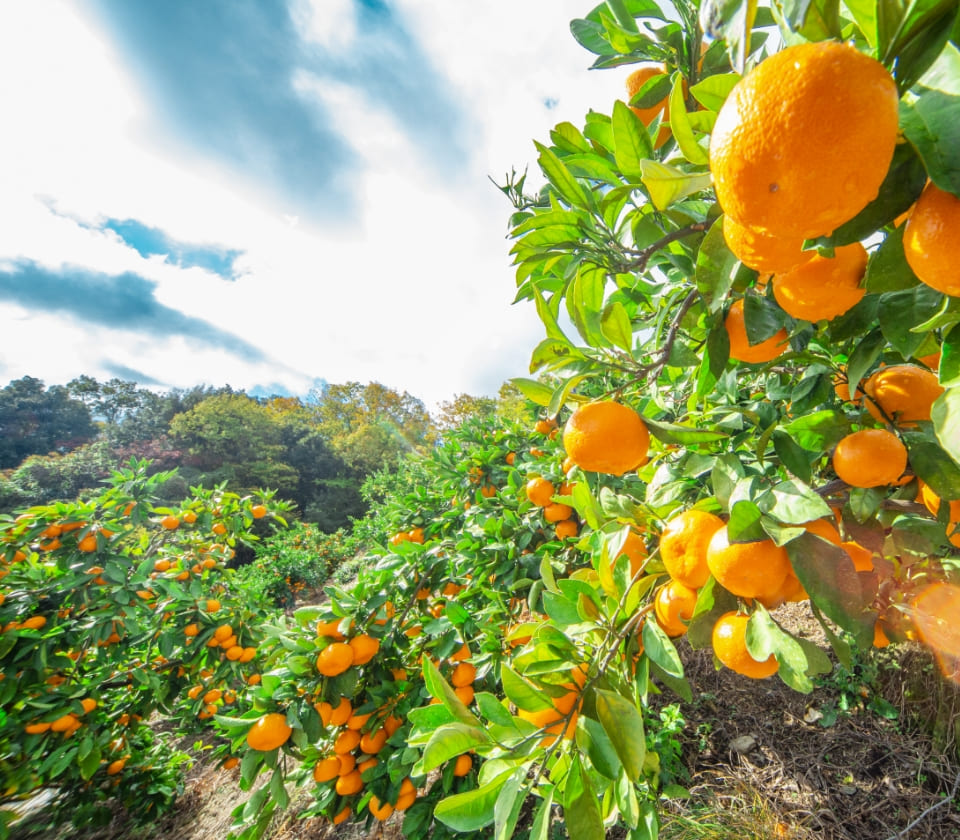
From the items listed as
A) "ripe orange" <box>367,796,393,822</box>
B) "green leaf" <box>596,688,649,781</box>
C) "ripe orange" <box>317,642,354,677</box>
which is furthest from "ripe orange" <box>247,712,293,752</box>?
"green leaf" <box>596,688,649,781</box>

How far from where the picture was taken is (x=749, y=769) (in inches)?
68.4

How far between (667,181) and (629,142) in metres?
0.25

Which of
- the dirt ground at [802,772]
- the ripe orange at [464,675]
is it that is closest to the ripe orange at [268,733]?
the ripe orange at [464,675]

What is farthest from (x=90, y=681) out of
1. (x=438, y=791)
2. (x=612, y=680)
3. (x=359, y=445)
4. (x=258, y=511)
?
(x=359, y=445)

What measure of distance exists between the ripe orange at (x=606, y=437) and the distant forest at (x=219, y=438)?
Result: 7.65 m

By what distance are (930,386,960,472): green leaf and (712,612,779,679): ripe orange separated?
279 millimetres

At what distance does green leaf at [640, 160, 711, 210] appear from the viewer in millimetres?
330

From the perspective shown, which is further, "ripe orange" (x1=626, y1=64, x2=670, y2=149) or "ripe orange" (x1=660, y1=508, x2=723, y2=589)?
"ripe orange" (x1=626, y1=64, x2=670, y2=149)

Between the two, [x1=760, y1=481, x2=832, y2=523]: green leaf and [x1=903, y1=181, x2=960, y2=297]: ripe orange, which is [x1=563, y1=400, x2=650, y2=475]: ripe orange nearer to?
[x1=760, y1=481, x2=832, y2=523]: green leaf

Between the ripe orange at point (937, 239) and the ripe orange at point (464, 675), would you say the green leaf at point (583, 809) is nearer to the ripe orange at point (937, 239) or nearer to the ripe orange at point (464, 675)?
the ripe orange at point (937, 239)

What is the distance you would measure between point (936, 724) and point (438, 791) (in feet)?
6.92

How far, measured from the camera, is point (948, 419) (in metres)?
0.29

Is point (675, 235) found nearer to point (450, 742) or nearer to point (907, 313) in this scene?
point (907, 313)

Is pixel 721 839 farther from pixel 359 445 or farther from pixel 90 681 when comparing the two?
pixel 359 445
